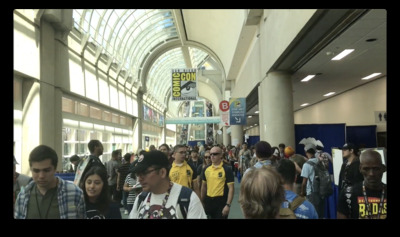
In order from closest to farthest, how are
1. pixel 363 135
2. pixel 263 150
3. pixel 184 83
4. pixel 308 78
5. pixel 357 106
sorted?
pixel 263 150 < pixel 363 135 < pixel 308 78 < pixel 357 106 < pixel 184 83

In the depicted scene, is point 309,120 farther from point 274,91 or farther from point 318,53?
point 318,53

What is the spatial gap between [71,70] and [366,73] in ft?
41.1

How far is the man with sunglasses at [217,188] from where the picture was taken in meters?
6.49

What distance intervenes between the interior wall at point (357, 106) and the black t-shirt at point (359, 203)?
11.3 m

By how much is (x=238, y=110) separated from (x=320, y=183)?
13.6m

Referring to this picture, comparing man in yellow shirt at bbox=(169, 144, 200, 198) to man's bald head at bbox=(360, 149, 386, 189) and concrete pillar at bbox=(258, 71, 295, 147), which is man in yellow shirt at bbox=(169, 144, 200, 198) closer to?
man's bald head at bbox=(360, 149, 386, 189)

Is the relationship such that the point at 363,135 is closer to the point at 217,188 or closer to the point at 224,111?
the point at 217,188

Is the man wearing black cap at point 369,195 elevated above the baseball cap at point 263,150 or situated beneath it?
situated beneath

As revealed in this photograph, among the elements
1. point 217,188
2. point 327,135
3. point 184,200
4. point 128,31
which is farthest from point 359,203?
point 128,31

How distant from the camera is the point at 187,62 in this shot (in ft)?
159

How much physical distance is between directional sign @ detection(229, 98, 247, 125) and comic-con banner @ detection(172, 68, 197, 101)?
191 inches

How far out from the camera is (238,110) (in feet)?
66.8

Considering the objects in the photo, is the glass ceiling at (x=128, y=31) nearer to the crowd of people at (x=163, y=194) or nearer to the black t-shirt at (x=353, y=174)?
the black t-shirt at (x=353, y=174)

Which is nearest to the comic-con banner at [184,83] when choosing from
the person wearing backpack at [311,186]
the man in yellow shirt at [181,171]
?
the man in yellow shirt at [181,171]
